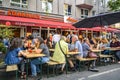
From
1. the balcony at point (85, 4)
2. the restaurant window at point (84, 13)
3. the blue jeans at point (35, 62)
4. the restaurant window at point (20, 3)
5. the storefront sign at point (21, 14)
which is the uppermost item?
the balcony at point (85, 4)

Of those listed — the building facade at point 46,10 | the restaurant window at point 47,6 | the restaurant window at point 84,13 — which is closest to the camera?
the building facade at point 46,10

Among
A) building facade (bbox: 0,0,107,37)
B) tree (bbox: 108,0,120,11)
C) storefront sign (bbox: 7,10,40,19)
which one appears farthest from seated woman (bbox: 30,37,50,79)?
tree (bbox: 108,0,120,11)

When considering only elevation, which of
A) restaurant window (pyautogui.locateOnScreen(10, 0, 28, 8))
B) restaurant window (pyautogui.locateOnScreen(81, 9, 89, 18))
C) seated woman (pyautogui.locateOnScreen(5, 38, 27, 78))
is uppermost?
restaurant window (pyautogui.locateOnScreen(10, 0, 28, 8))

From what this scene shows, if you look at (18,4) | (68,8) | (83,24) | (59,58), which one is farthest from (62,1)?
(59,58)

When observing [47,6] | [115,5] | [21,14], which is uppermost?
[115,5]

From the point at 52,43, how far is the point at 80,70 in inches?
167

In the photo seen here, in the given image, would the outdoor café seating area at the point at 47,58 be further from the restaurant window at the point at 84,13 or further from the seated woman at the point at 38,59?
the restaurant window at the point at 84,13

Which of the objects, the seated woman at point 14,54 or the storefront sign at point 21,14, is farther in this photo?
the storefront sign at point 21,14

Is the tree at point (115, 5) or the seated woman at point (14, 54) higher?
the tree at point (115, 5)

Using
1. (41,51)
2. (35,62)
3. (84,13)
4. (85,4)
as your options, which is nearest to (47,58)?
(41,51)

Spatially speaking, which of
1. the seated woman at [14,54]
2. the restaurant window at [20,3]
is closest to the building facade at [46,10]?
the restaurant window at [20,3]

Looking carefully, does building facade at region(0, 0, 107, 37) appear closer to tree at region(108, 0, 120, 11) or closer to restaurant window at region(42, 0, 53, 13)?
restaurant window at region(42, 0, 53, 13)

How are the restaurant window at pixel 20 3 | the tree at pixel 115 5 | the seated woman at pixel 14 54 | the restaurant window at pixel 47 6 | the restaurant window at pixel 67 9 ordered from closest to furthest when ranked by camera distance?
the seated woman at pixel 14 54
the restaurant window at pixel 20 3
the restaurant window at pixel 47 6
the tree at pixel 115 5
the restaurant window at pixel 67 9

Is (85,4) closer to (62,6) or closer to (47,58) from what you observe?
(62,6)
